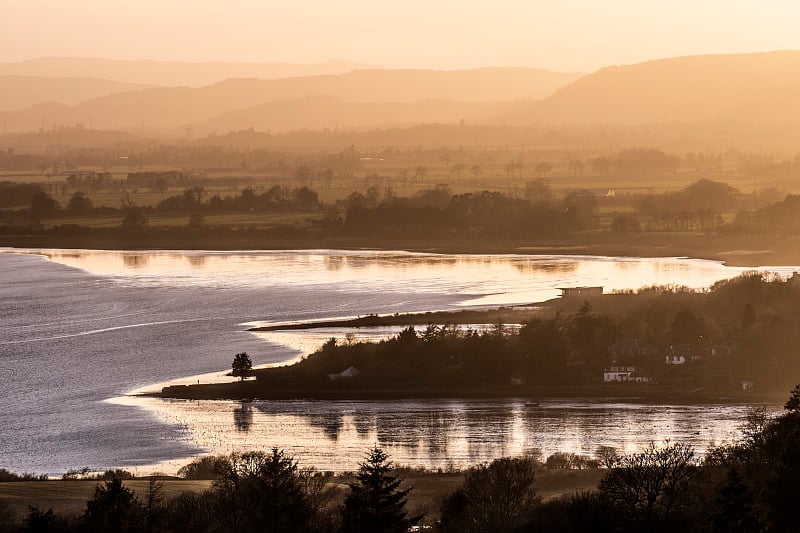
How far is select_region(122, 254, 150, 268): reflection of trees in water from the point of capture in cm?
5719

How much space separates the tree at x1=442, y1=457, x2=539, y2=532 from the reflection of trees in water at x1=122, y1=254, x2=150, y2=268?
130ft

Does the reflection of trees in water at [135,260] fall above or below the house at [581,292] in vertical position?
above

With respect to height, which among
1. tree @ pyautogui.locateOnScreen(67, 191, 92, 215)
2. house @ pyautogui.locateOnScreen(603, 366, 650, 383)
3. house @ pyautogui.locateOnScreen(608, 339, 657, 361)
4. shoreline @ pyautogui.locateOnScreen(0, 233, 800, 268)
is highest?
tree @ pyautogui.locateOnScreen(67, 191, 92, 215)

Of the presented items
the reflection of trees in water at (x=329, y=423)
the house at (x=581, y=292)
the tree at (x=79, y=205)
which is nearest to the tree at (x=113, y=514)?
the reflection of trees in water at (x=329, y=423)

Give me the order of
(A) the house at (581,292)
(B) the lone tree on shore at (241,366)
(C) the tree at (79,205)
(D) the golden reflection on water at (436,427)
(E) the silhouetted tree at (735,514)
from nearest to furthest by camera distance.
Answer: (E) the silhouetted tree at (735,514), (D) the golden reflection on water at (436,427), (B) the lone tree on shore at (241,366), (A) the house at (581,292), (C) the tree at (79,205)

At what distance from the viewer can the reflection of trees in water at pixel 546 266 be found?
5223cm

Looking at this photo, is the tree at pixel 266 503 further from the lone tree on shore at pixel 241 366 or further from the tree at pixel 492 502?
the lone tree on shore at pixel 241 366

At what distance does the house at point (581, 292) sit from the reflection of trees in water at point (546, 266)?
800cm

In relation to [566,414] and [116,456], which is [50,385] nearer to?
[116,456]

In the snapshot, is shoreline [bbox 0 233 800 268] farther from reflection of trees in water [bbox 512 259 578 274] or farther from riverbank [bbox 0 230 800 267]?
reflection of trees in water [bbox 512 259 578 274]

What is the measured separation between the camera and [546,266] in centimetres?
5406

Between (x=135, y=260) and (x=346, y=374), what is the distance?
2972cm

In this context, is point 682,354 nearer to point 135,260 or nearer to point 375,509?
point 375,509

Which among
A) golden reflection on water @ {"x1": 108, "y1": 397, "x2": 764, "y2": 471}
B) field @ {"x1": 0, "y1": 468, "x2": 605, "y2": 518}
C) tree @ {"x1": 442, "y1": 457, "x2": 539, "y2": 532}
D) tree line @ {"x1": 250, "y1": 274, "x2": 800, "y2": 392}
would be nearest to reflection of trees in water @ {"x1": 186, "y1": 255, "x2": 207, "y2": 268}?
tree line @ {"x1": 250, "y1": 274, "x2": 800, "y2": 392}
